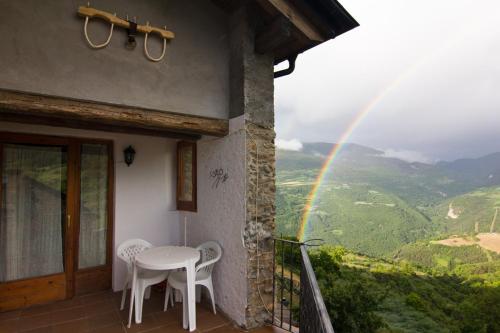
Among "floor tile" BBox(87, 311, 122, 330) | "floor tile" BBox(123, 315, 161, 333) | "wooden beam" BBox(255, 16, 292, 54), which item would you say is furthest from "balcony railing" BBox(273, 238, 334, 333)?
"wooden beam" BBox(255, 16, 292, 54)

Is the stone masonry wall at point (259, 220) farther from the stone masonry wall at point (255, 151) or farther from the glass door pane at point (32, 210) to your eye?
the glass door pane at point (32, 210)

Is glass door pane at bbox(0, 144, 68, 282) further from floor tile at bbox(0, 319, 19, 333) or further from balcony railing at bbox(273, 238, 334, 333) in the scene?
balcony railing at bbox(273, 238, 334, 333)

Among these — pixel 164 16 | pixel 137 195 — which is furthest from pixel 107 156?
pixel 164 16

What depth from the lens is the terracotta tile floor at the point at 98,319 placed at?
100 inches

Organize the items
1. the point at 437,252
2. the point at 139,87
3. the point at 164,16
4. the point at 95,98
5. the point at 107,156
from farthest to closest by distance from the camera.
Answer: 1. the point at 437,252
2. the point at 107,156
3. the point at 164,16
4. the point at 139,87
5. the point at 95,98

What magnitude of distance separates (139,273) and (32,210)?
4.95ft

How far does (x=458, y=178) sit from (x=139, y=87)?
955 inches

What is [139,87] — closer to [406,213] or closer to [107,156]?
[107,156]

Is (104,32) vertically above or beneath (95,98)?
above

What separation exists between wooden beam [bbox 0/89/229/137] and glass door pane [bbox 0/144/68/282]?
0.71m

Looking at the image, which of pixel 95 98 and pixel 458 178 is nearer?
pixel 95 98

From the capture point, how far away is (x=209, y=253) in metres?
3.00

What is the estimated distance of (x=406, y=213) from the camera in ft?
50.5

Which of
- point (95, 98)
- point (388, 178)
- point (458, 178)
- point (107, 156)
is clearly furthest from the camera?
point (388, 178)
